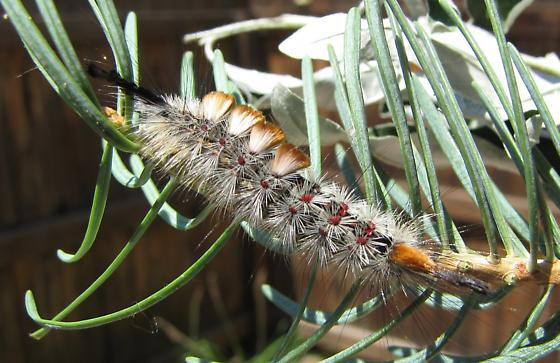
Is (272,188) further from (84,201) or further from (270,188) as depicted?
(84,201)

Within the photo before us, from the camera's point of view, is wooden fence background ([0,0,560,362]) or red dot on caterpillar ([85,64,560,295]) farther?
wooden fence background ([0,0,560,362])

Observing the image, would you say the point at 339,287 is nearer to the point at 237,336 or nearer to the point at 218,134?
the point at 218,134

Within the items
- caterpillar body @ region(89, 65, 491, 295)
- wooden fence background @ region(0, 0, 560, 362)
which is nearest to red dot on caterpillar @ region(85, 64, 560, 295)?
caterpillar body @ region(89, 65, 491, 295)

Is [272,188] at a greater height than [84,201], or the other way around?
[272,188]

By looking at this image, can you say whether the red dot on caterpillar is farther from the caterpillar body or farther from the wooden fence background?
the wooden fence background

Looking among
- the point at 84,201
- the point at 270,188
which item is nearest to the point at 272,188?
the point at 270,188

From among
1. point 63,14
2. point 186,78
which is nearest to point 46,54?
point 186,78
